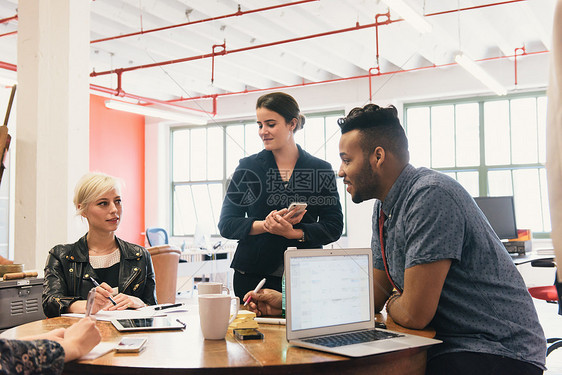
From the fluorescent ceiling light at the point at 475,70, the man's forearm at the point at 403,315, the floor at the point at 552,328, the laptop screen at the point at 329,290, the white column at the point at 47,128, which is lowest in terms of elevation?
the floor at the point at 552,328

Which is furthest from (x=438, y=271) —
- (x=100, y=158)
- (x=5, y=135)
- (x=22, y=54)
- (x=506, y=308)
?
(x=100, y=158)

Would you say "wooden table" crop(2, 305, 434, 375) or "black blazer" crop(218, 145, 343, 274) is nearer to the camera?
"wooden table" crop(2, 305, 434, 375)

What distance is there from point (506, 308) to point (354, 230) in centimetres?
762

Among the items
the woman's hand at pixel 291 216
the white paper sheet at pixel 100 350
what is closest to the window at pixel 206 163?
the woman's hand at pixel 291 216

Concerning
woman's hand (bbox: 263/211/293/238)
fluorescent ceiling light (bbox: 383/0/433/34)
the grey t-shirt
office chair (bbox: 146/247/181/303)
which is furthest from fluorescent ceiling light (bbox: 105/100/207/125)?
the grey t-shirt

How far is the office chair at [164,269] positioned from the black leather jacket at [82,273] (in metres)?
1.93

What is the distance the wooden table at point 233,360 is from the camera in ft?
3.51

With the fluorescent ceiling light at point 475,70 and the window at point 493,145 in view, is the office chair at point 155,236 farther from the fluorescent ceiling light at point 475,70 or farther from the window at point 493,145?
the fluorescent ceiling light at point 475,70

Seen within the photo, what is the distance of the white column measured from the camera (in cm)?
317

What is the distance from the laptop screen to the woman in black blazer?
2.08 feet

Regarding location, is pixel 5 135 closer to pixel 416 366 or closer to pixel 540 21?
pixel 416 366

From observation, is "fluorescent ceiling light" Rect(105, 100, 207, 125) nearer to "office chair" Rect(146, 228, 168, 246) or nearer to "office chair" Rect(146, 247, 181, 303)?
"office chair" Rect(146, 228, 168, 246)

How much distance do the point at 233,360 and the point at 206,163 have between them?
9673 millimetres

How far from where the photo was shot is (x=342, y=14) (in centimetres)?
641
